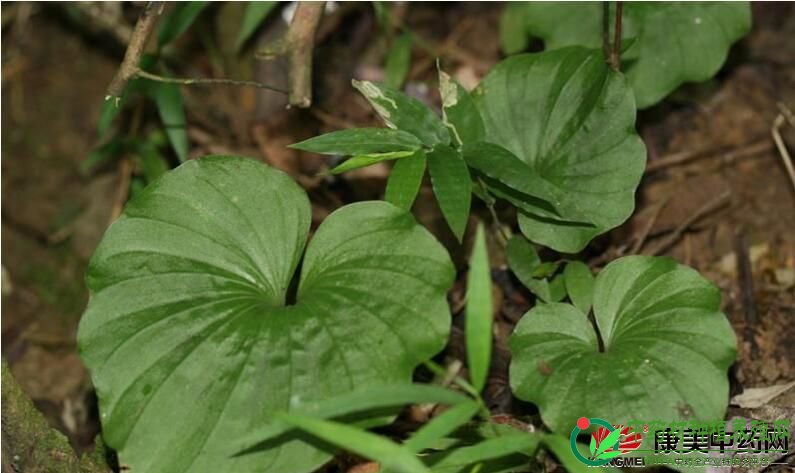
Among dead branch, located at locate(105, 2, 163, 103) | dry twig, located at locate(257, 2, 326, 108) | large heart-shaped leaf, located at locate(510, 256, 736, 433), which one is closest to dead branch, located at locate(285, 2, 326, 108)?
dry twig, located at locate(257, 2, 326, 108)

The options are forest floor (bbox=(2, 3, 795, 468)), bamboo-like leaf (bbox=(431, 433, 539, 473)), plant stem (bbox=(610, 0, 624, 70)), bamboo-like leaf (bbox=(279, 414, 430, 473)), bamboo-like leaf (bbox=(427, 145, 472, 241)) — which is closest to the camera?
bamboo-like leaf (bbox=(279, 414, 430, 473))

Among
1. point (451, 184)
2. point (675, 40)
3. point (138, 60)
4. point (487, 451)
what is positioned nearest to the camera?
point (487, 451)

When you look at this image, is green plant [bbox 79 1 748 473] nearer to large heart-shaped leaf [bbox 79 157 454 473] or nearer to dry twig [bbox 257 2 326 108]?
large heart-shaped leaf [bbox 79 157 454 473]

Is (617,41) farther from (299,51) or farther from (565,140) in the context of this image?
(299,51)

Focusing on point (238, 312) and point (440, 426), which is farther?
point (238, 312)

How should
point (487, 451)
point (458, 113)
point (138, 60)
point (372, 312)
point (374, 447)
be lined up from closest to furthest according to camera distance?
point (374, 447) < point (487, 451) < point (372, 312) < point (458, 113) < point (138, 60)

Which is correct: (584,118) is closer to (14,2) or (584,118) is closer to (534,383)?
(534,383)

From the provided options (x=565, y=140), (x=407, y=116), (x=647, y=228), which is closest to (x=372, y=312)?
(x=407, y=116)

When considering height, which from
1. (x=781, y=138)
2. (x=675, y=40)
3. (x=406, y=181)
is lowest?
(x=781, y=138)
